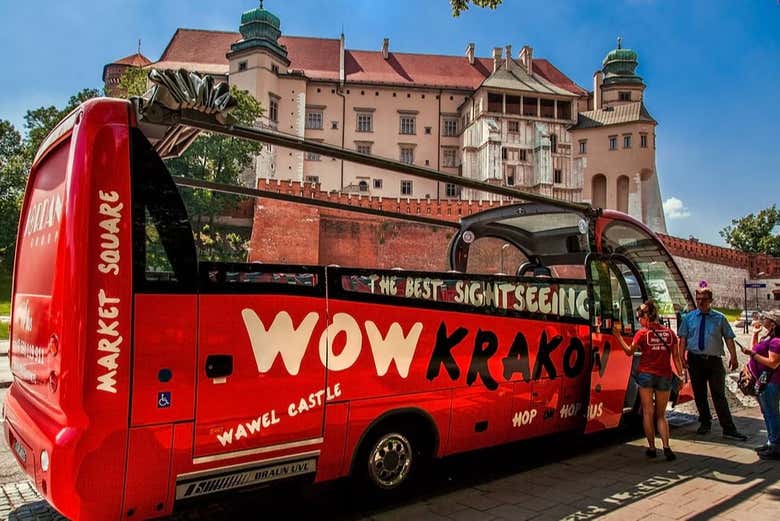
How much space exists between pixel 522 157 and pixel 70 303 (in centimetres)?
5530

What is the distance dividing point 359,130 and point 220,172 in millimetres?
52006

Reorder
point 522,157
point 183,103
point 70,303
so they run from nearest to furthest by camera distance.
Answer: point 70,303 < point 183,103 < point 522,157

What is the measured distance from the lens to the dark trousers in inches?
276

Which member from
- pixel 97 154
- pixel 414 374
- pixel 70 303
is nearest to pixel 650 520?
pixel 414 374

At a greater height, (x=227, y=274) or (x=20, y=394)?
(x=227, y=274)

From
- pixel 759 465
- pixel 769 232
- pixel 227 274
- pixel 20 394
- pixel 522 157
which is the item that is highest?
pixel 522 157

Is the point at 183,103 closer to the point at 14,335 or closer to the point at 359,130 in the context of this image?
the point at 14,335

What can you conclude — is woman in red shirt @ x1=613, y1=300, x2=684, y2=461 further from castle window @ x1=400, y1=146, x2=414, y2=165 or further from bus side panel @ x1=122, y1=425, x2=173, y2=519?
castle window @ x1=400, y1=146, x2=414, y2=165

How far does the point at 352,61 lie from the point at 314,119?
8.47 metres

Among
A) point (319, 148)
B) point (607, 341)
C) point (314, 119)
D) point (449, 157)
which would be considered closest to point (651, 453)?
point (607, 341)

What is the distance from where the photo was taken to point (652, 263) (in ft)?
24.8

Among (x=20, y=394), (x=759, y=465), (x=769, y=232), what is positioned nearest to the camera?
(x=20, y=394)

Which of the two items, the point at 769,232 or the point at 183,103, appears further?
the point at 769,232

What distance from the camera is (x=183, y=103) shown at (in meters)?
3.56
